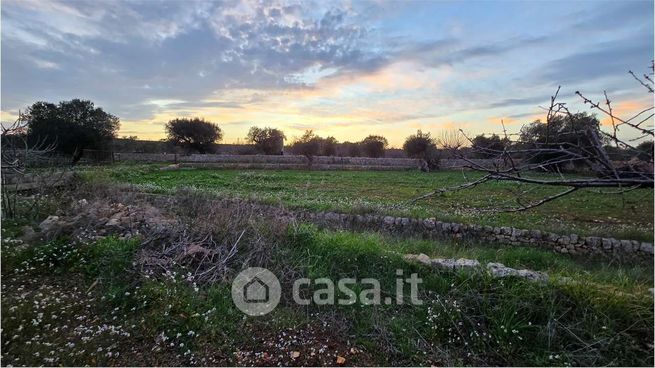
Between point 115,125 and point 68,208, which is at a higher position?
point 115,125

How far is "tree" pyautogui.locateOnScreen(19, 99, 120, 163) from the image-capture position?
22.4 metres

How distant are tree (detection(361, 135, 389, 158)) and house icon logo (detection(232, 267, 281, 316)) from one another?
117 ft

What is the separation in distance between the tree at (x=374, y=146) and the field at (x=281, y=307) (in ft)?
113

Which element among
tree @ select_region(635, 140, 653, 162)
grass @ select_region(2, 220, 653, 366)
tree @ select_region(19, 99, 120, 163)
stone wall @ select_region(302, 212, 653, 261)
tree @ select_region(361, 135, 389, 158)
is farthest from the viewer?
tree @ select_region(361, 135, 389, 158)

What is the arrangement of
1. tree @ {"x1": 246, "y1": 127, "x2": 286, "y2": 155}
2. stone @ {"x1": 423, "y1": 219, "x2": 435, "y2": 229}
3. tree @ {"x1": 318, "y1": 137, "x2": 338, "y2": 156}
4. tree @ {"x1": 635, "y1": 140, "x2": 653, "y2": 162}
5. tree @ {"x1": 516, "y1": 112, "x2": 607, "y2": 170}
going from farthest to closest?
tree @ {"x1": 246, "y1": 127, "x2": 286, "y2": 155}
tree @ {"x1": 318, "y1": 137, "x2": 338, "y2": 156}
stone @ {"x1": 423, "y1": 219, "x2": 435, "y2": 229}
tree @ {"x1": 516, "y1": 112, "x2": 607, "y2": 170}
tree @ {"x1": 635, "y1": 140, "x2": 653, "y2": 162}

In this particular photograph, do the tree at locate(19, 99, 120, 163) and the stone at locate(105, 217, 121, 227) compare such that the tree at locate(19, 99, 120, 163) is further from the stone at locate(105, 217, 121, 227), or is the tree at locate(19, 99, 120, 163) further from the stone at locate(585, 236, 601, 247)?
the stone at locate(585, 236, 601, 247)

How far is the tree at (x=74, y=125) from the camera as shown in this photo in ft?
73.6

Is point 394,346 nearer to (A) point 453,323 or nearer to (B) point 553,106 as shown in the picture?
(A) point 453,323

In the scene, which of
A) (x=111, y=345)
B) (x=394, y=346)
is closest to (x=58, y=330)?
(x=111, y=345)

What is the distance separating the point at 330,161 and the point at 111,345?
96.0ft

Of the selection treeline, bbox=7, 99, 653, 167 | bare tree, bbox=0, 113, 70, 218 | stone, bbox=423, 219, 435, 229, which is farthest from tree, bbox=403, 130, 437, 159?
bare tree, bbox=0, 113, 70, 218

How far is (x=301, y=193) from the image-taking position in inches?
525

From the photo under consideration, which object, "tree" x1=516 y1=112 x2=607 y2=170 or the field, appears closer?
"tree" x1=516 y1=112 x2=607 y2=170

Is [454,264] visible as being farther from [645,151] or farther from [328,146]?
[328,146]
